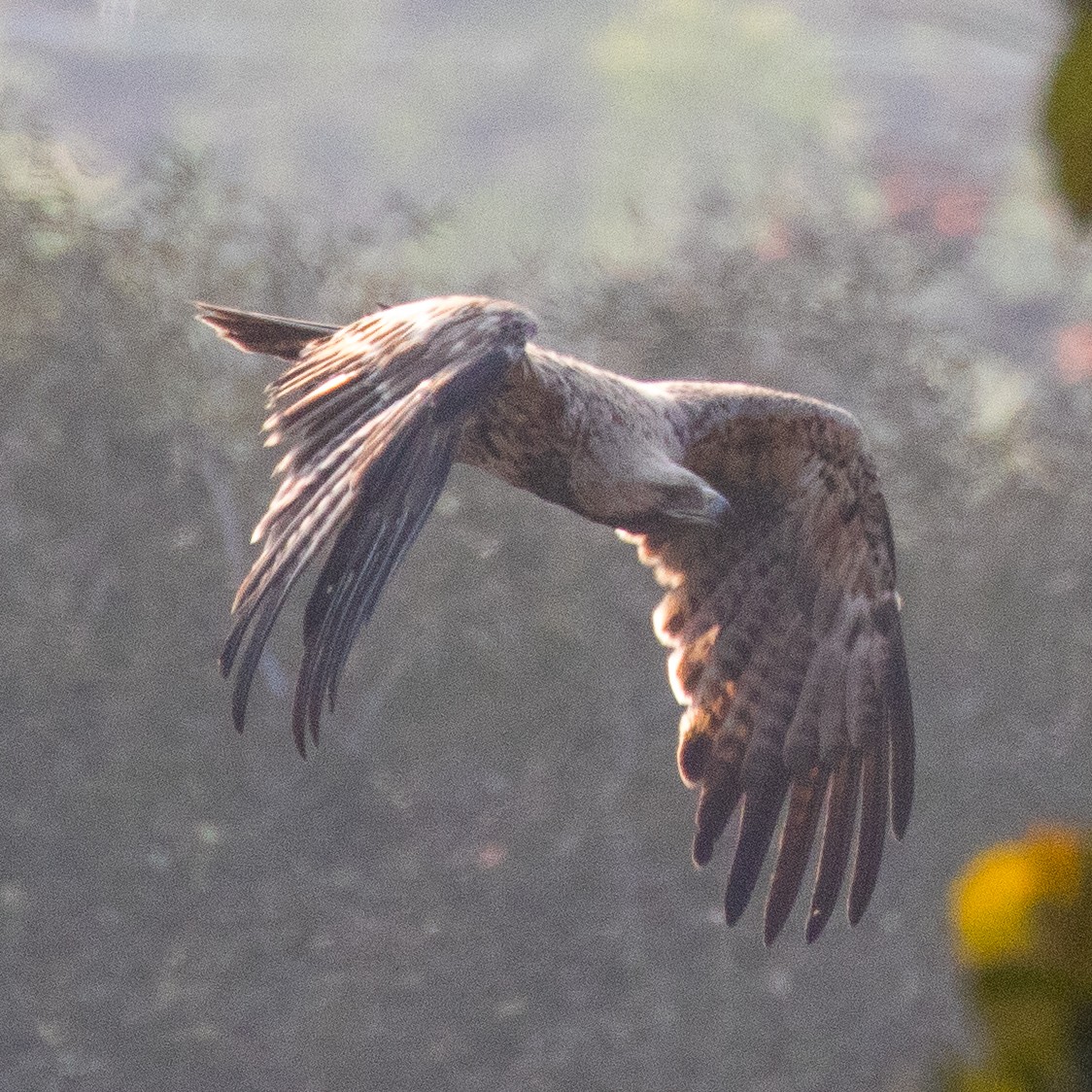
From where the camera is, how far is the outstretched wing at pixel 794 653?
4.43 meters

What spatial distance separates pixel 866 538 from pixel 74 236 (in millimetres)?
4728

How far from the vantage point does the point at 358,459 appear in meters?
3.05

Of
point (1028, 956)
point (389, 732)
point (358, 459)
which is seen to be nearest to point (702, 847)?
point (358, 459)

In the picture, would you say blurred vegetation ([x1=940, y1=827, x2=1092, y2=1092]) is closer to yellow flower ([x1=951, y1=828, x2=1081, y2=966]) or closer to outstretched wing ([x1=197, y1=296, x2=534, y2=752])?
yellow flower ([x1=951, y1=828, x2=1081, y2=966])

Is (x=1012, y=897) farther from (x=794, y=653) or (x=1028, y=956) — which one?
(x=794, y=653)

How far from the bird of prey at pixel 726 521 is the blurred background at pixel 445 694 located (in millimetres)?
3243

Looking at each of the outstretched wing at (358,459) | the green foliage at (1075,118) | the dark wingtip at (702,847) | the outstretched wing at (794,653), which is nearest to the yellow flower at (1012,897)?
the green foliage at (1075,118)

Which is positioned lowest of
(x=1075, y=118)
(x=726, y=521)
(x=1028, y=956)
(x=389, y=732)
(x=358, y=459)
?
(x=389, y=732)

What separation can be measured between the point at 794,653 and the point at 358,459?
5.90 ft

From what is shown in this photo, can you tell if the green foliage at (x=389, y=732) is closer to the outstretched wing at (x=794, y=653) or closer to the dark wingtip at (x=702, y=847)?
the outstretched wing at (x=794, y=653)

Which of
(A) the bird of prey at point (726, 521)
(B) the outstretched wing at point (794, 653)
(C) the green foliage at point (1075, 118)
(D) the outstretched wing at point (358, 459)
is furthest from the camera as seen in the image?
(B) the outstretched wing at point (794, 653)

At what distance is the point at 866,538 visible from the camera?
14.8ft

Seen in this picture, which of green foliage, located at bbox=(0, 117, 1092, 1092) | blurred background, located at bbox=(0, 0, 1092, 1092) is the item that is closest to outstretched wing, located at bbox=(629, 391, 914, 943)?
blurred background, located at bbox=(0, 0, 1092, 1092)

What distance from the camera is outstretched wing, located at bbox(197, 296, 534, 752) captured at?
9.34ft
